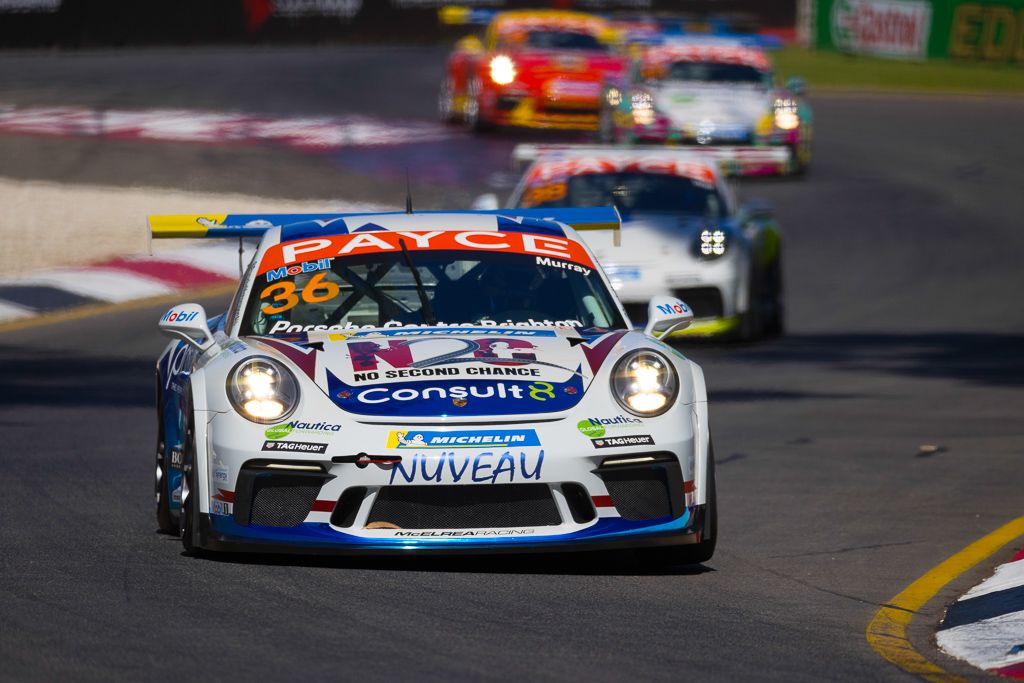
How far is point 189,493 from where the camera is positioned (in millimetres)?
7074

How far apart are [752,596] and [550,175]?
27.1 feet

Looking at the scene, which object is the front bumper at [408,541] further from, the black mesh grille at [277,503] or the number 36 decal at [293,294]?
the number 36 decal at [293,294]

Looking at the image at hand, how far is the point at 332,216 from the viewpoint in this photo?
8844 mm

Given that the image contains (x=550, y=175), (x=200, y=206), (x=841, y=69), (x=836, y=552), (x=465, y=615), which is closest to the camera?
(x=465, y=615)

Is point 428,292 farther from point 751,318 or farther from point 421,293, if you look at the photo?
point 751,318

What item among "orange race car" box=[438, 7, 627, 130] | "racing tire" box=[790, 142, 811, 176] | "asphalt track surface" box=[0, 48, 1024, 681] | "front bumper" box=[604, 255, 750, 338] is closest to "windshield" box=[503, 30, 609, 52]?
"orange race car" box=[438, 7, 627, 130]

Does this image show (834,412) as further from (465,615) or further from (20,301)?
(20,301)

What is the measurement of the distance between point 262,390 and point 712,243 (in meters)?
7.36

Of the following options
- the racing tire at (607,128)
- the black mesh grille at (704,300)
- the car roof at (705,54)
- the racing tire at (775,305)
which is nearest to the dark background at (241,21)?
the car roof at (705,54)

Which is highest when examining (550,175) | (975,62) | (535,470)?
(535,470)

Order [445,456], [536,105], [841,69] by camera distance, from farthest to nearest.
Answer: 1. [841,69]
2. [536,105]
3. [445,456]

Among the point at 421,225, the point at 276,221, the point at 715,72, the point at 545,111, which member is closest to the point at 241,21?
the point at 545,111

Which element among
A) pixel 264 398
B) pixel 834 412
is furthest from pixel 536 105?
pixel 264 398

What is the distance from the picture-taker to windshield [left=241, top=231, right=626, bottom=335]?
7828 millimetres
